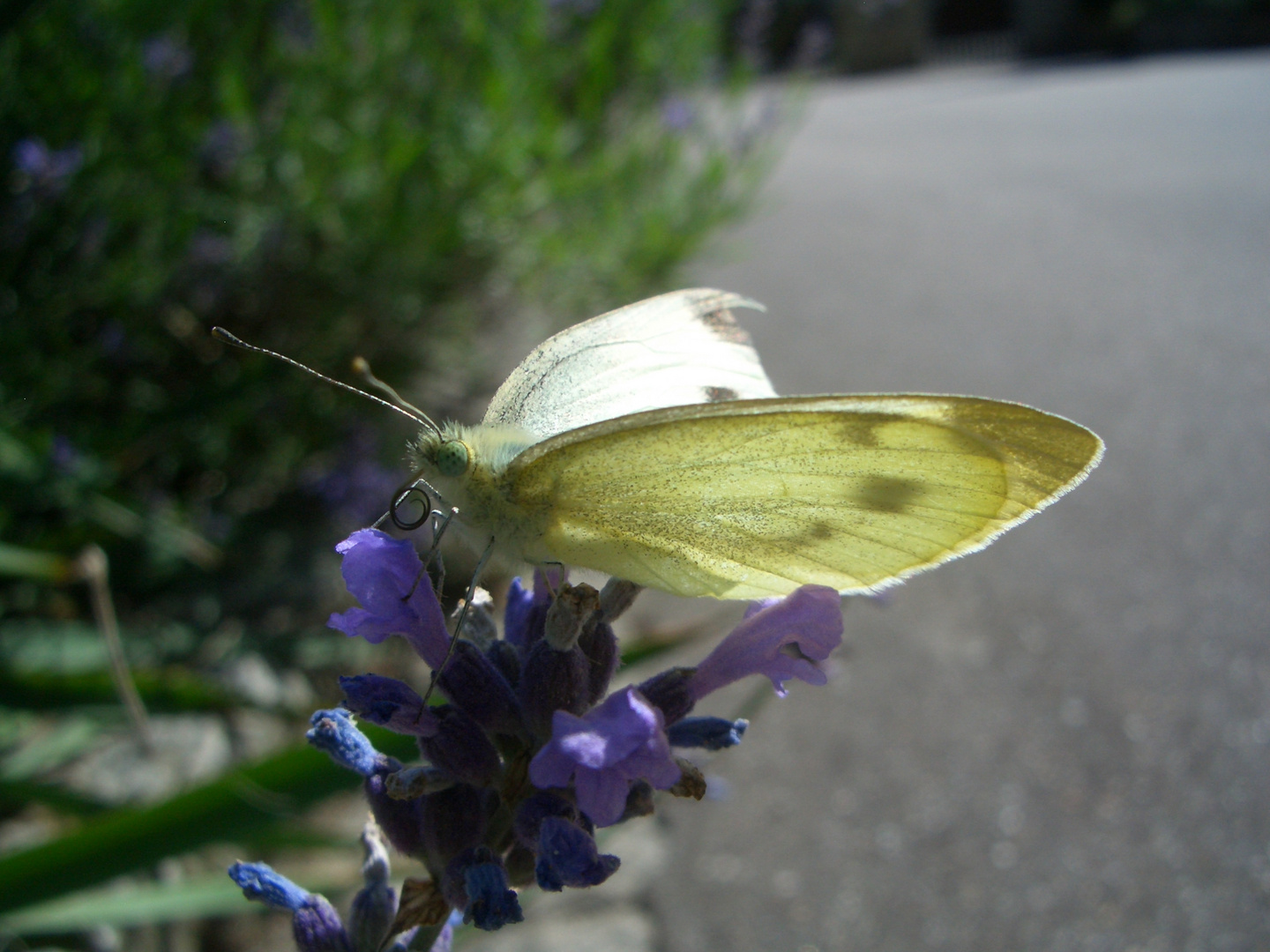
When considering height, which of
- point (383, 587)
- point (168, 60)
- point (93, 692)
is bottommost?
point (93, 692)

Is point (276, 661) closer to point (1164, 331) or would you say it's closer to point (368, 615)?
point (368, 615)

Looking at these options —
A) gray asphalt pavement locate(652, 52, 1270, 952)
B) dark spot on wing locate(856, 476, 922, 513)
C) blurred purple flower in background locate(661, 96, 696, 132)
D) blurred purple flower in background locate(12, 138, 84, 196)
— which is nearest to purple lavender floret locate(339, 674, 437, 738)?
dark spot on wing locate(856, 476, 922, 513)

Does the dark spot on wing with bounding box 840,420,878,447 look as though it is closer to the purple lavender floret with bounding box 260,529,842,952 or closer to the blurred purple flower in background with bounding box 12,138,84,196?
the purple lavender floret with bounding box 260,529,842,952

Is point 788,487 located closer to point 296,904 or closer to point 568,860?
point 568,860

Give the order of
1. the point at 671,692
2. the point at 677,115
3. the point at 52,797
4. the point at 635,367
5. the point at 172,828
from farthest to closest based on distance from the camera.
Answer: the point at 677,115
the point at 52,797
the point at 172,828
the point at 635,367
the point at 671,692

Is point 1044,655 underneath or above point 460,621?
underneath

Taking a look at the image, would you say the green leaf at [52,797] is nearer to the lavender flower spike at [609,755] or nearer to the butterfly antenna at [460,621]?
the butterfly antenna at [460,621]

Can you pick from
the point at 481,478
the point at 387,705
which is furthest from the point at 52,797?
the point at 481,478
